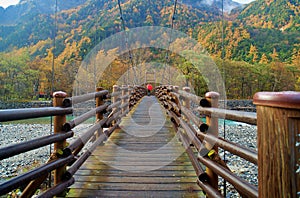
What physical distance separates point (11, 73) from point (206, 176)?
26.5m

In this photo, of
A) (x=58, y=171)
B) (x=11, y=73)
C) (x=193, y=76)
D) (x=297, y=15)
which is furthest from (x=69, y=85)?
(x=58, y=171)

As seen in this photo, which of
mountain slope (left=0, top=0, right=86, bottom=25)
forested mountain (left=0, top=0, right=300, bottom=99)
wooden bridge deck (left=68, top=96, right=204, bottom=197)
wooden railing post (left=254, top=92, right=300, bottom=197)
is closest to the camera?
wooden railing post (left=254, top=92, right=300, bottom=197)

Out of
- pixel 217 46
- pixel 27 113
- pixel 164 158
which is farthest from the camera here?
pixel 217 46

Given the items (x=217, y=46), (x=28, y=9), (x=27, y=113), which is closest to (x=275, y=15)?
(x=217, y=46)

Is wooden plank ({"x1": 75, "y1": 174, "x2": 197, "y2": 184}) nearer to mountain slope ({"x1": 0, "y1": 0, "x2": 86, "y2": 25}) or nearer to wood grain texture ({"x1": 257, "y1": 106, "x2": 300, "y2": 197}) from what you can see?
wood grain texture ({"x1": 257, "y1": 106, "x2": 300, "y2": 197})

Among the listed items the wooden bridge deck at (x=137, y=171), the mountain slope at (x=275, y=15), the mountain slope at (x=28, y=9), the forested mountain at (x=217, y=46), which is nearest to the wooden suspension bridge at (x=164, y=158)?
the wooden bridge deck at (x=137, y=171)

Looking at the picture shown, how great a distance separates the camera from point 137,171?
2145 mm

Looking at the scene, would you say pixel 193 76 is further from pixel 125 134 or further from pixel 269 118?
pixel 269 118

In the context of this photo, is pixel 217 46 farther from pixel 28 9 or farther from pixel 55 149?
pixel 28 9

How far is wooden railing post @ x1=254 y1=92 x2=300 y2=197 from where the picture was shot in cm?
60

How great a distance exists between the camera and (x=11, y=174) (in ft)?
24.5

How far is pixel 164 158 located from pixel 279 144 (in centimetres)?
194

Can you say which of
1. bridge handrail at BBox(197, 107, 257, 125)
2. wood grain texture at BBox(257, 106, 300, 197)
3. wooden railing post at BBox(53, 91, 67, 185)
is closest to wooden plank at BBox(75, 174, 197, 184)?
wooden railing post at BBox(53, 91, 67, 185)

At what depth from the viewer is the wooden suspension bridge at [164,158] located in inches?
25.1
